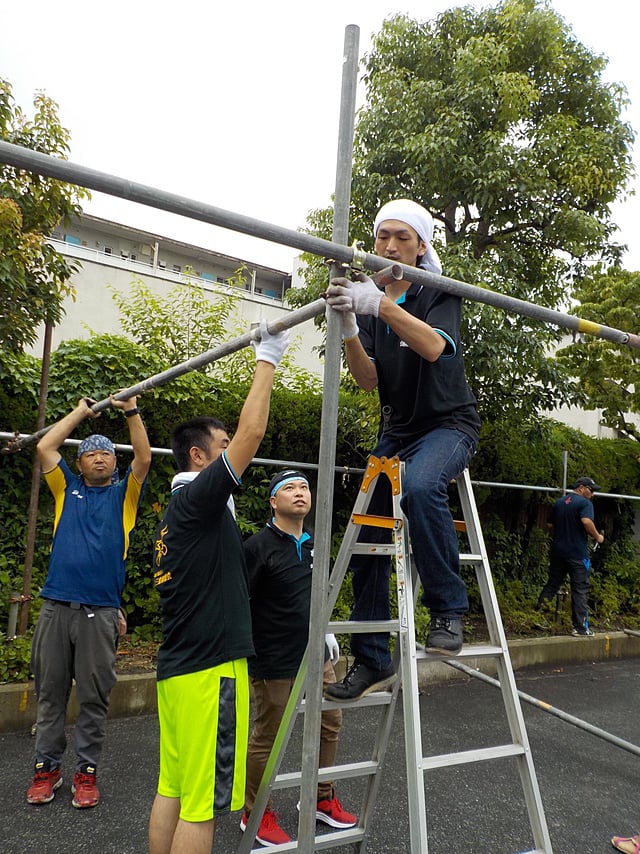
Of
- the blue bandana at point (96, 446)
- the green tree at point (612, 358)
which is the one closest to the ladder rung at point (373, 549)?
the blue bandana at point (96, 446)

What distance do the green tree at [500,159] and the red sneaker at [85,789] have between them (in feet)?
14.1

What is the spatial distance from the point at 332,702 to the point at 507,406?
4.69 m

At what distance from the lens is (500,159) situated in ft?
19.9

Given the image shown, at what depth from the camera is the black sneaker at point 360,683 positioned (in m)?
2.53

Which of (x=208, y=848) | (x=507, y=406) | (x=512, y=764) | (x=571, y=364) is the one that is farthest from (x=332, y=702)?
(x=571, y=364)

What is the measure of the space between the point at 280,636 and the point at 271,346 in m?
1.59

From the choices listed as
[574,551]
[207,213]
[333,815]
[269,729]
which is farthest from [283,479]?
[574,551]

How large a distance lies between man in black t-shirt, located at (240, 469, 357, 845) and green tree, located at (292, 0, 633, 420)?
3104mm

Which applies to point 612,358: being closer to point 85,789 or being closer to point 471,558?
point 471,558

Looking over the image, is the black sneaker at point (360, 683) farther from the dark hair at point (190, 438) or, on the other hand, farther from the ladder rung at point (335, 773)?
the dark hair at point (190, 438)

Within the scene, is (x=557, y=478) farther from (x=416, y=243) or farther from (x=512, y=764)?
(x=416, y=243)

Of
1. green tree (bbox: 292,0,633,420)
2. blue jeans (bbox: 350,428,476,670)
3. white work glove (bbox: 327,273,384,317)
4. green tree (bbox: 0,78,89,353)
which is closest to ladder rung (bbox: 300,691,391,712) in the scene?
blue jeans (bbox: 350,428,476,670)

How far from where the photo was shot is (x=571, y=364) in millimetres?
11633

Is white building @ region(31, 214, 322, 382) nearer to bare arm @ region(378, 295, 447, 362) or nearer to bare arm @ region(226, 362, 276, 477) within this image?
bare arm @ region(226, 362, 276, 477)
